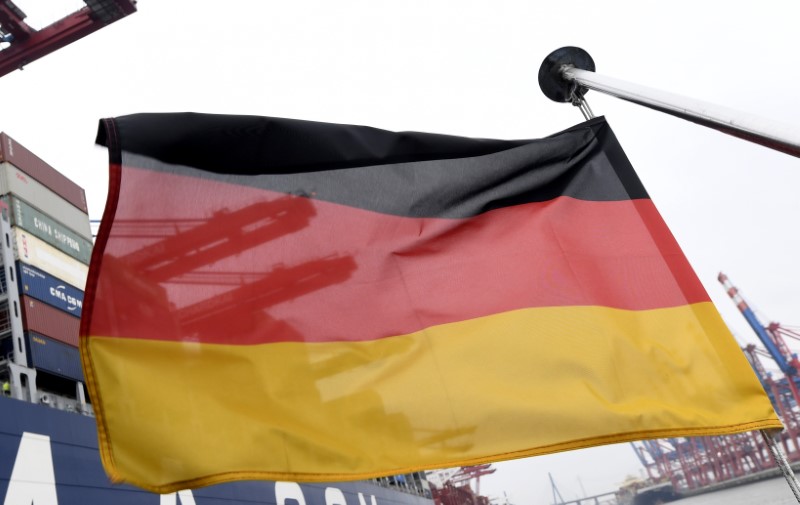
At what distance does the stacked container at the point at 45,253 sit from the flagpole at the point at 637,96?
12.4m

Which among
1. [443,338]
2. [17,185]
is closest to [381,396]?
[443,338]

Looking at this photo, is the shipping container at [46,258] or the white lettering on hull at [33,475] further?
the shipping container at [46,258]

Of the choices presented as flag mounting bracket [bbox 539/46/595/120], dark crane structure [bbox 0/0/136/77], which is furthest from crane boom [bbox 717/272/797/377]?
flag mounting bracket [bbox 539/46/595/120]

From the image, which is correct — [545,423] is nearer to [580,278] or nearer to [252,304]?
[580,278]

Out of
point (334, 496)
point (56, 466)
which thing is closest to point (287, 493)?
point (334, 496)

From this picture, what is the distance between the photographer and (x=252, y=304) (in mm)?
2850

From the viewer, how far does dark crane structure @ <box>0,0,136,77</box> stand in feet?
67.6

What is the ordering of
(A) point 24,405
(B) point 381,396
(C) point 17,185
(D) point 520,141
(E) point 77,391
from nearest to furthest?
(B) point 381,396
(D) point 520,141
(A) point 24,405
(E) point 77,391
(C) point 17,185

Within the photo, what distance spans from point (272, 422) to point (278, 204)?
3.19 ft

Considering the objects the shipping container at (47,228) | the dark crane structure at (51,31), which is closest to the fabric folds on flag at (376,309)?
the shipping container at (47,228)

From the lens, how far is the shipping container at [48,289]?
14.2m

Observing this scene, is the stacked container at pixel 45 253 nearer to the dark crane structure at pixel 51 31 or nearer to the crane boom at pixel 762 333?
the dark crane structure at pixel 51 31

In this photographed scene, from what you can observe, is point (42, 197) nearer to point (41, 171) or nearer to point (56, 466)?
point (41, 171)

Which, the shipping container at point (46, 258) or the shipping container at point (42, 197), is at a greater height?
the shipping container at point (42, 197)
